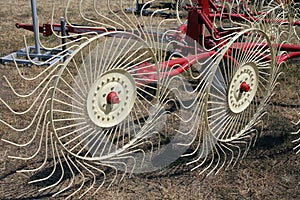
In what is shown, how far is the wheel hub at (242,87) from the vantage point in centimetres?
254

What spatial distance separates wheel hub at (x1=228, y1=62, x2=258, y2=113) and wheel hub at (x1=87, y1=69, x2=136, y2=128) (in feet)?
2.42

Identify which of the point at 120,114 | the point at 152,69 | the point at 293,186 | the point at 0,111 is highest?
the point at 152,69

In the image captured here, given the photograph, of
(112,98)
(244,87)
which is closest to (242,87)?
(244,87)

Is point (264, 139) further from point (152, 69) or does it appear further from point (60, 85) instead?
point (60, 85)

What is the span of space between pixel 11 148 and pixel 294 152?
7.48 ft

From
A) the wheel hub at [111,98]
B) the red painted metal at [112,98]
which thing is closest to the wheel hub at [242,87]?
the wheel hub at [111,98]

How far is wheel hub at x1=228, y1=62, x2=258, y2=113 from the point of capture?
8.34ft

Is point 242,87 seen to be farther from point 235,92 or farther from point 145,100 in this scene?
point 145,100

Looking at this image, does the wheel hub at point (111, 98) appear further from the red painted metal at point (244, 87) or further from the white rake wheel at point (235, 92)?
the red painted metal at point (244, 87)

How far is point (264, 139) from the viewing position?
10.3 feet

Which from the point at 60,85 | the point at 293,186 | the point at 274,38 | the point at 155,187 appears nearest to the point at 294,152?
the point at 293,186

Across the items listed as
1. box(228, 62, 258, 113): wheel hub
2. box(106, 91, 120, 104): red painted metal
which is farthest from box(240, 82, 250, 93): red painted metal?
box(106, 91, 120, 104): red painted metal

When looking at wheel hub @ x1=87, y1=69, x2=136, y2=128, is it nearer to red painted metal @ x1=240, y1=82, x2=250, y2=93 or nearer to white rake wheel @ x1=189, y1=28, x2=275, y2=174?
white rake wheel @ x1=189, y1=28, x2=275, y2=174

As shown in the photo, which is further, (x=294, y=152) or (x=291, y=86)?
(x=291, y=86)
